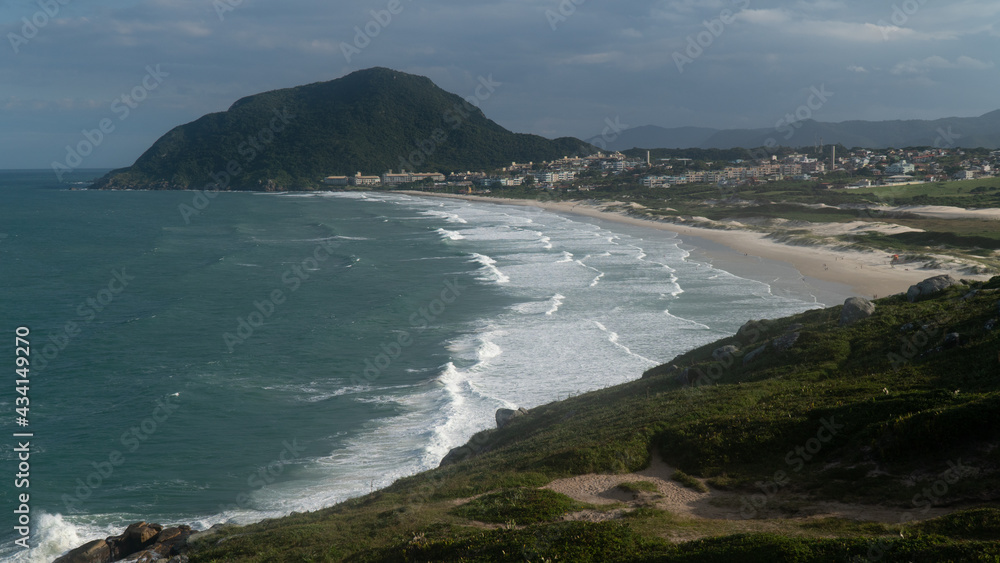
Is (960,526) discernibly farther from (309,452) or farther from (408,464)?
(309,452)

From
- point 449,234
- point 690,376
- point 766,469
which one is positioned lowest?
point 449,234

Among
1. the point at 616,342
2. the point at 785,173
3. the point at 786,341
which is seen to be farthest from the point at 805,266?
the point at 785,173

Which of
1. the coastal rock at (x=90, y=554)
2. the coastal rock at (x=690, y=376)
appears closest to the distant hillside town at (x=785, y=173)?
the coastal rock at (x=690, y=376)

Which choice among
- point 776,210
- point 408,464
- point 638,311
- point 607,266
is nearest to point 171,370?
point 408,464

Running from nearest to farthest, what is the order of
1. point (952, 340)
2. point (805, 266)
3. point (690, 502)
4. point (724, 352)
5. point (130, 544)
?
point (690, 502) → point (130, 544) → point (952, 340) → point (724, 352) → point (805, 266)

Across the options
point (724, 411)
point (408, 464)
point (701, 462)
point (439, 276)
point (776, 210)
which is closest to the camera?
point (701, 462)

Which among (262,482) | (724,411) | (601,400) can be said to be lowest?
(262,482)

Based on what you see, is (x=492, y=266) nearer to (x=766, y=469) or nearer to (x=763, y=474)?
(x=766, y=469)
